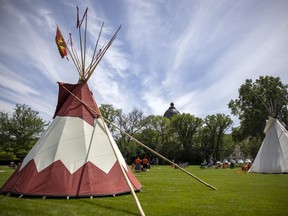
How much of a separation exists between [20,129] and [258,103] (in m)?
42.2

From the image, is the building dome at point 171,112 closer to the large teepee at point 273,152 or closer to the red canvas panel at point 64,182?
the large teepee at point 273,152

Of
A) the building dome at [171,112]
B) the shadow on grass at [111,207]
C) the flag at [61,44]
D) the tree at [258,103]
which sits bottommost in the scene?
the shadow on grass at [111,207]

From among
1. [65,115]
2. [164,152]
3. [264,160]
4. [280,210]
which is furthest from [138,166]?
[164,152]

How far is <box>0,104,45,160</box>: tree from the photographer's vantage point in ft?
144

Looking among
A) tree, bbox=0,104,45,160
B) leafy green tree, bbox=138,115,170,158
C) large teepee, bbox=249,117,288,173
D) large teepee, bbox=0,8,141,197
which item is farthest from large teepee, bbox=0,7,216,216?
leafy green tree, bbox=138,115,170,158

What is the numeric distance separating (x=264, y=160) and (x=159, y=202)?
18548mm

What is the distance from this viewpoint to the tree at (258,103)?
36803 mm

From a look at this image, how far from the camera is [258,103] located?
38.1m

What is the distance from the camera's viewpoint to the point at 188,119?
200 feet

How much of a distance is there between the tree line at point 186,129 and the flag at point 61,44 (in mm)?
27657

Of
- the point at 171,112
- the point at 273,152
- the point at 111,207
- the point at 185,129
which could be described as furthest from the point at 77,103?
the point at 171,112

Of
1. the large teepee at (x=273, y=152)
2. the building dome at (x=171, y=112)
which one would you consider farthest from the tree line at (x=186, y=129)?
the building dome at (x=171, y=112)

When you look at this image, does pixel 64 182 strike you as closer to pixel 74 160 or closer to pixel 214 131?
pixel 74 160

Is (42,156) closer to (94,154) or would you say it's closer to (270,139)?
(94,154)
